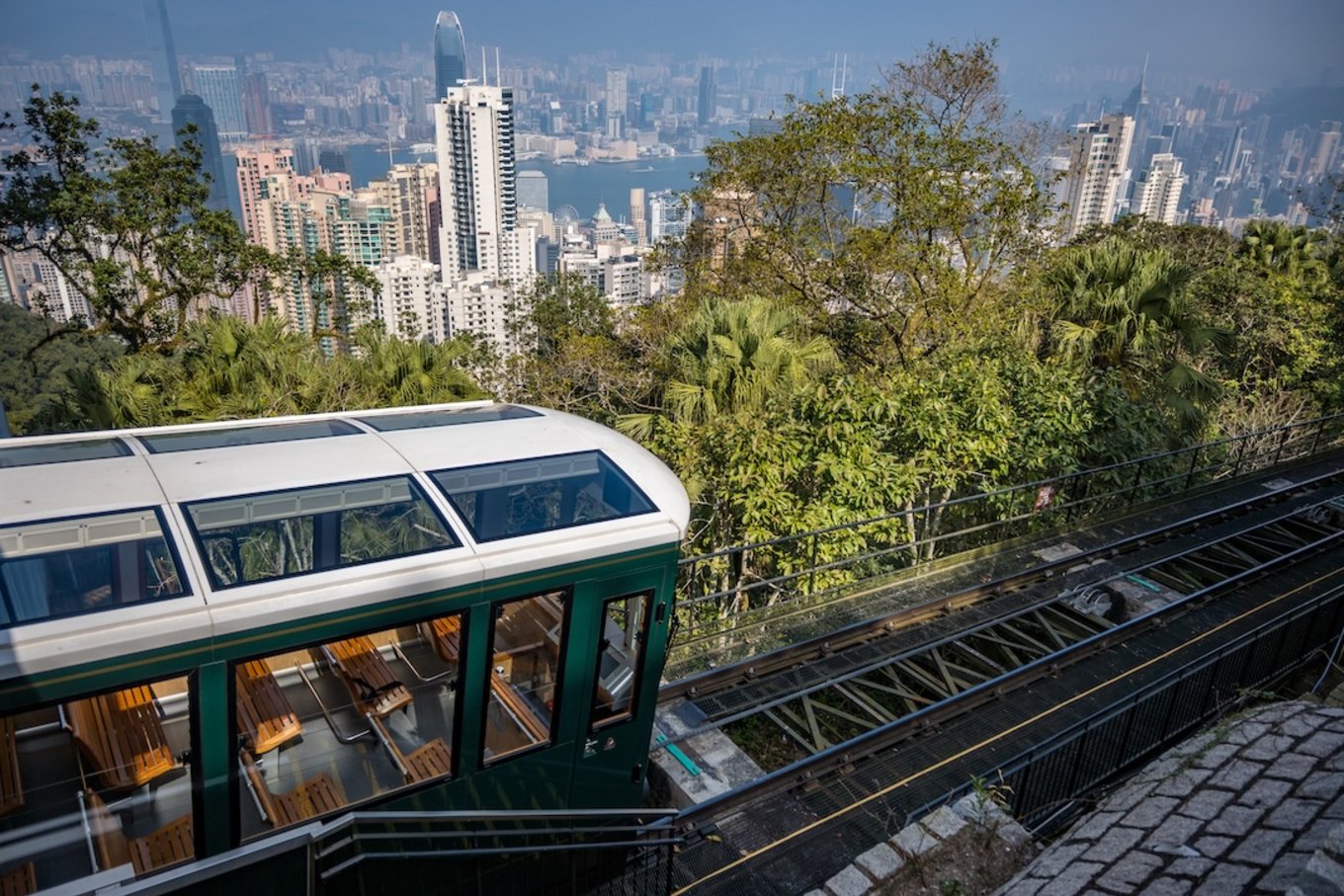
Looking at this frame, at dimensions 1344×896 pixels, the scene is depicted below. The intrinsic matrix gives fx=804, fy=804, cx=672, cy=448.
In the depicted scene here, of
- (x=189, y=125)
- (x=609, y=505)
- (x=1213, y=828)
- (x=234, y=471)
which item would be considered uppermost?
(x=189, y=125)

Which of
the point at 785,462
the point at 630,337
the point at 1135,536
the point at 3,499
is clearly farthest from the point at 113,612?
the point at 630,337

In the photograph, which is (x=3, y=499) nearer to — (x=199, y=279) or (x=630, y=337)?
(x=630, y=337)

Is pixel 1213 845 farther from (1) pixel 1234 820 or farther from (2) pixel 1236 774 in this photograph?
(2) pixel 1236 774

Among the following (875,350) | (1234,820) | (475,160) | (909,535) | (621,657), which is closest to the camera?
(1234,820)

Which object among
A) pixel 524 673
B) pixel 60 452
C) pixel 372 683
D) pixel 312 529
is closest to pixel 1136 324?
pixel 524 673

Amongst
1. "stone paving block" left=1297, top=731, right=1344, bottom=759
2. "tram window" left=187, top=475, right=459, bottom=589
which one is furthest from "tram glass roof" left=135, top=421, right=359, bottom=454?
"stone paving block" left=1297, top=731, right=1344, bottom=759

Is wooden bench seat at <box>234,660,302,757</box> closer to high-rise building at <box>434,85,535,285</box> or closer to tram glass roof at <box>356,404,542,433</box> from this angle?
tram glass roof at <box>356,404,542,433</box>
